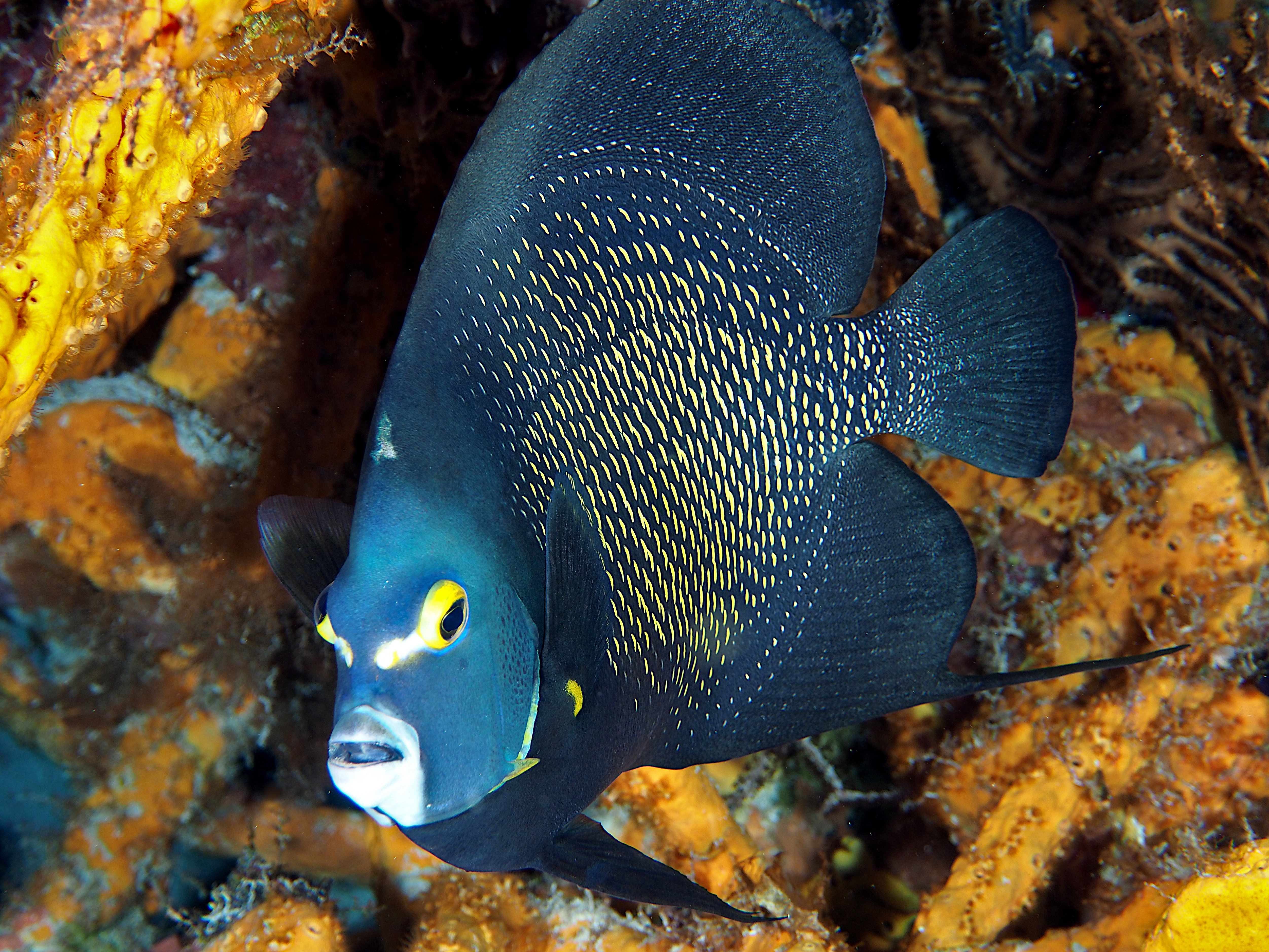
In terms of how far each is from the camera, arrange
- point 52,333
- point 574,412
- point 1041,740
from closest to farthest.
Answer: point 52,333 < point 574,412 < point 1041,740

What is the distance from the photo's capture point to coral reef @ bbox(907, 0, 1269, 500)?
91.2 inches

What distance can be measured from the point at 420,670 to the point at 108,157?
1.02 metres

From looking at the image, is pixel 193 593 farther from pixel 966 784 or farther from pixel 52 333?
pixel 966 784

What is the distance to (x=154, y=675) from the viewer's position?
305cm

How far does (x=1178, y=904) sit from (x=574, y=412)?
2.03 meters

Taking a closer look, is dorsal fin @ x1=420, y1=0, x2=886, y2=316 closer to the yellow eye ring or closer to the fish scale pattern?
the fish scale pattern

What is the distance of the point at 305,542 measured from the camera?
1.54m

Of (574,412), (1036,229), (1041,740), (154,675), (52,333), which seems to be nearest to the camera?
(52,333)

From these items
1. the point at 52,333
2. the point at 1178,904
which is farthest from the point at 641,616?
the point at 1178,904

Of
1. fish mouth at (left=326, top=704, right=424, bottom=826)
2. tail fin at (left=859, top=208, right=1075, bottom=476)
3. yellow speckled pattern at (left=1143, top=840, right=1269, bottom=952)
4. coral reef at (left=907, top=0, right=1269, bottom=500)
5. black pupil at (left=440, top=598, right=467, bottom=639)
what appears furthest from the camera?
coral reef at (left=907, top=0, right=1269, bottom=500)

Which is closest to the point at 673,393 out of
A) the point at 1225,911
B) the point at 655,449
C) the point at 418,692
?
the point at 655,449

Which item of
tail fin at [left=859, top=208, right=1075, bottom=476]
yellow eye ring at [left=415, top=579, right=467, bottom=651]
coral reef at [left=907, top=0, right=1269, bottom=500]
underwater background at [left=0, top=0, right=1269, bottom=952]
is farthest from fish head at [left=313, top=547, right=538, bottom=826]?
coral reef at [left=907, top=0, right=1269, bottom=500]

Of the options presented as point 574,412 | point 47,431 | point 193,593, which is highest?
point 47,431

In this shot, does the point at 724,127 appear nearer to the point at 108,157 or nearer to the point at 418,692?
the point at 108,157
